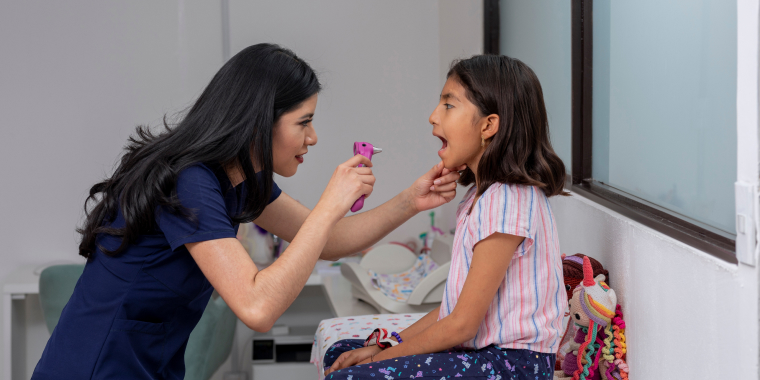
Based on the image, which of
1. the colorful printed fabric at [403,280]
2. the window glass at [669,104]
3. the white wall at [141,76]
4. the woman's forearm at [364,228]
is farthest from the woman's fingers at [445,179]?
the white wall at [141,76]

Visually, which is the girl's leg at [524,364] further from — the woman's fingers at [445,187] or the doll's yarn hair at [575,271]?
the woman's fingers at [445,187]

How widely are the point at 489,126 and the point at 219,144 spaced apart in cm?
53

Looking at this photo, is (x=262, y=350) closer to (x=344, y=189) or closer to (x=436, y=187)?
(x=436, y=187)

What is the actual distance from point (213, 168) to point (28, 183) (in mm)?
2143

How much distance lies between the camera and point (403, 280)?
231cm

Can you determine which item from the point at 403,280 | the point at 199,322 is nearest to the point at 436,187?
the point at 403,280

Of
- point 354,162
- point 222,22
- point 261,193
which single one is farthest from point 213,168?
point 222,22

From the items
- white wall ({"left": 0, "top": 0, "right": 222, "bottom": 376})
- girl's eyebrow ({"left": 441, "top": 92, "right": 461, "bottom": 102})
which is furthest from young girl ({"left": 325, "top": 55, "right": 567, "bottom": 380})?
white wall ({"left": 0, "top": 0, "right": 222, "bottom": 376})

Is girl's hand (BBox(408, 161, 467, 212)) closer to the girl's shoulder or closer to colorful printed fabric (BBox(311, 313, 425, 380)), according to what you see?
the girl's shoulder

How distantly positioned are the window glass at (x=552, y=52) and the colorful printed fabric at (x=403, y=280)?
74cm

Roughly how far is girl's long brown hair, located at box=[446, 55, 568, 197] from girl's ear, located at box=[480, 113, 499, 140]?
11 mm

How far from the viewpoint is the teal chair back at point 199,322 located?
2.02 meters

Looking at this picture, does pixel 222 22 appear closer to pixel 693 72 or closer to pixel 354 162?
pixel 354 162

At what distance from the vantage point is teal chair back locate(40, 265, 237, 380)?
2.02 metres
